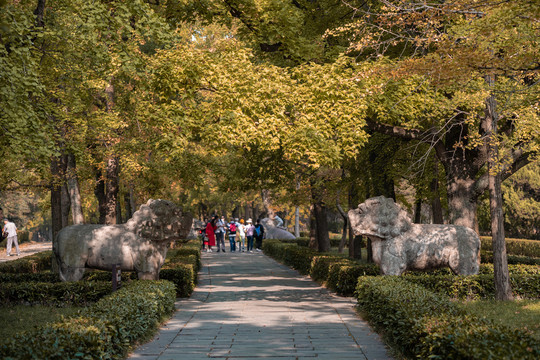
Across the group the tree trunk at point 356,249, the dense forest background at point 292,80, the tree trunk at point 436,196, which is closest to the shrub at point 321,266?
the dense forest background at point 292,80

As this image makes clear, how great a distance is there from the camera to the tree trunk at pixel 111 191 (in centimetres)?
2020

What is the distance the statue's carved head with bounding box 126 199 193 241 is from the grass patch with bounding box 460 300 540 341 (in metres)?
6.87

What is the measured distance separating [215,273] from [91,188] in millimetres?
9438

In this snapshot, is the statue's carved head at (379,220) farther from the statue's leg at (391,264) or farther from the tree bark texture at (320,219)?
the tree bark texture at (320,219)

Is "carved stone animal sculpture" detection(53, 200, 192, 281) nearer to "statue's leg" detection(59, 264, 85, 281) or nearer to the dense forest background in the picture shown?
"statue's leg" detection(59, 264, 85, 281)

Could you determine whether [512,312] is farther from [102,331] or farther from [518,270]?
[102,331]

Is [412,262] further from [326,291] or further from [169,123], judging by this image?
[169,123]

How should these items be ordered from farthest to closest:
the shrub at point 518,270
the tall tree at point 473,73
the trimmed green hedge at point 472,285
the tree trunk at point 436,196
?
the tree trunk at point 436,196 < the shrub at point 518,270 < the trimmed green hedge at point 472,285 < the tall tree at point 473,73

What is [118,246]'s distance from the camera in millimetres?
13773

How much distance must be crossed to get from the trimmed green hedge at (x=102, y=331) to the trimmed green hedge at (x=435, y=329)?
158 inches

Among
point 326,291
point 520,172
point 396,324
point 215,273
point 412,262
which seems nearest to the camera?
point 396,324

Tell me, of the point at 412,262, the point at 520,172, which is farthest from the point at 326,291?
the point at 520,172

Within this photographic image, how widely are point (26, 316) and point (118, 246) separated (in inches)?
108

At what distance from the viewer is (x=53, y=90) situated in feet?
50.8
